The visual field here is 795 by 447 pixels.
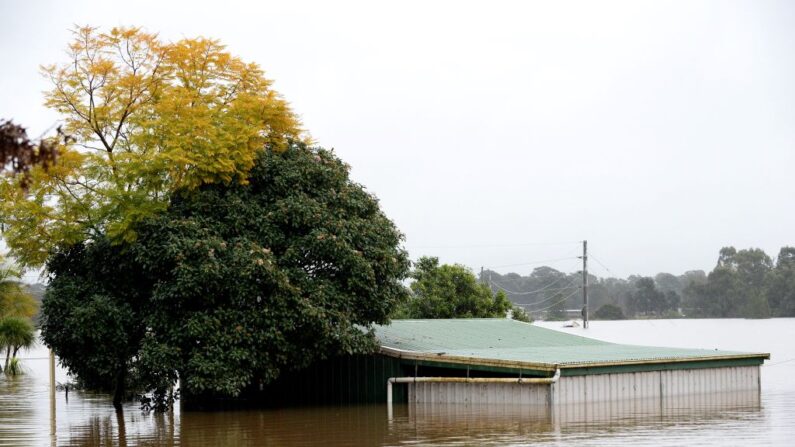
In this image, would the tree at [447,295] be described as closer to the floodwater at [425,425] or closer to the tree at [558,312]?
the floodwater at [425,425]

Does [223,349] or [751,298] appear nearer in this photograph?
[223,349]

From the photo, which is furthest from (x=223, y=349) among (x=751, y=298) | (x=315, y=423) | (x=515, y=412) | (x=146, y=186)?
(x=751, y=298)

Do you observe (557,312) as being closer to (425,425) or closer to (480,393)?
(480,393)

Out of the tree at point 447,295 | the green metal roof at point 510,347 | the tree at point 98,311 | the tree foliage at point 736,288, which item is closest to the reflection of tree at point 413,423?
the green metal roof at point 510,347

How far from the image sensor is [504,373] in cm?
2716

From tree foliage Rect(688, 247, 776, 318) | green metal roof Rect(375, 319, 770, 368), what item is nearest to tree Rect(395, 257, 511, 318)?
green metal roof Rect(375, 319, 770, 368)

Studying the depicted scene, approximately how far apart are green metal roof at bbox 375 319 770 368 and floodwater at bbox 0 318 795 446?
47.2 inches

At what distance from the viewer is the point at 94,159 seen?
1089 inches

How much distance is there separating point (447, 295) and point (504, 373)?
21013 mm

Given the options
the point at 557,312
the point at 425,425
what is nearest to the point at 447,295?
the point at 425,425

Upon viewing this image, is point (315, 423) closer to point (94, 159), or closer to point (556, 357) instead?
point (556, 357)

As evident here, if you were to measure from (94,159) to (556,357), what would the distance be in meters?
13.4

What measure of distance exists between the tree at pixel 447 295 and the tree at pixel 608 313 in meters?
74.2

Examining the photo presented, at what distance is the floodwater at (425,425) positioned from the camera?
20.9 metres
